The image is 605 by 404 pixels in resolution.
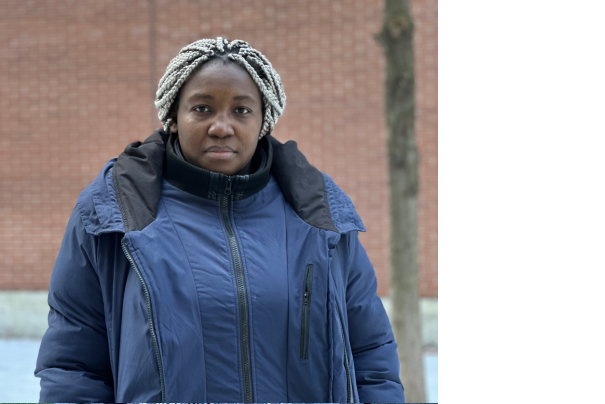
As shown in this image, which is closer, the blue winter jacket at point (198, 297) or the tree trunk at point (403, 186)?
the blue winter jacket at point (198, 297)

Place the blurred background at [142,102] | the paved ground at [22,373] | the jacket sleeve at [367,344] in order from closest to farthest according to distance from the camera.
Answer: the jacket sleeve at [367,344] → the paved ground at [22,373] → the blurred background at [142,102]

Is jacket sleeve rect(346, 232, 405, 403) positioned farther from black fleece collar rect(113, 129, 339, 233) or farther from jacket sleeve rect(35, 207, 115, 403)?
jacket sleeve rect(35, 207, 115, 403)

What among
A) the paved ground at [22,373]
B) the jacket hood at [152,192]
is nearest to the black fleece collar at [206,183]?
the jacket hood at [152,192]

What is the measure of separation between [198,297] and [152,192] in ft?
1.10

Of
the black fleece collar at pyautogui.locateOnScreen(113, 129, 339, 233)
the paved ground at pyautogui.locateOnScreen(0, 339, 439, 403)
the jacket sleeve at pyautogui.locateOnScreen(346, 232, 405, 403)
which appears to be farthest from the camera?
the paved ground at pyautogui.locateOnScreen(0, 339, 439, 403)

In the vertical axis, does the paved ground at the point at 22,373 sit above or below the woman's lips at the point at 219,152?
below

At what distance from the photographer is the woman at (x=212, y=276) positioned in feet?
5.26

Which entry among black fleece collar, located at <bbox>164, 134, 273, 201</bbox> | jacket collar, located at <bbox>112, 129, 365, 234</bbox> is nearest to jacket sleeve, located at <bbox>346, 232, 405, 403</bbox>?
jacket collar, located at <bbox>112, 129, 365, 234</bbox>

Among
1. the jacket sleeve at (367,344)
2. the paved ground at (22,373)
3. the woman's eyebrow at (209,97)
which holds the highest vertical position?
the woman's eyebrow at (209,97)

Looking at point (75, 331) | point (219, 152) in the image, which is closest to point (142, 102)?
point (219, 152)

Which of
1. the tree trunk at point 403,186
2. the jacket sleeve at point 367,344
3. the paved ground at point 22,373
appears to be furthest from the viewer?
the paved ground at point 22,373

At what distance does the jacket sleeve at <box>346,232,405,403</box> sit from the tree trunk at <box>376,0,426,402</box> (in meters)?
2.07

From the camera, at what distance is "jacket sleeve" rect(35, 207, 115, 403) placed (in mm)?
1621

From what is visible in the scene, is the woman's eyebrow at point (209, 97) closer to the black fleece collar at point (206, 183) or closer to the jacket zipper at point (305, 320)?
the black fleece collar at point (206, 183)
